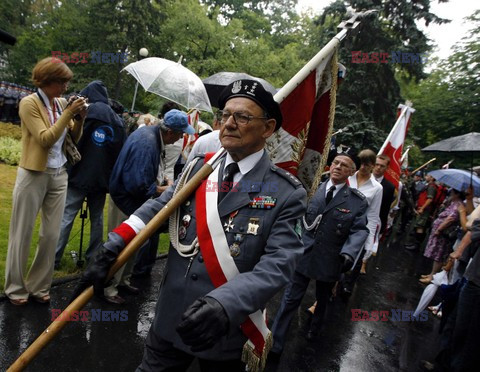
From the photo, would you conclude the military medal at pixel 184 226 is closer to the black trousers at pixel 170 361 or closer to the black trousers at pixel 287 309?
the black trousers at pixel 170 361

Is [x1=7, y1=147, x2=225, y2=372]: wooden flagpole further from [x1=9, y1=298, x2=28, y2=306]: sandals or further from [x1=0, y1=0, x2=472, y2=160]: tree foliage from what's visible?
[x1=0, y1=0, x2=472, y2=160]: tree foliage

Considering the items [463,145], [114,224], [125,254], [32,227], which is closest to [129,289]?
[114,224]

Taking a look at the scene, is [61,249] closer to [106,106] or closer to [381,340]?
[106,106]

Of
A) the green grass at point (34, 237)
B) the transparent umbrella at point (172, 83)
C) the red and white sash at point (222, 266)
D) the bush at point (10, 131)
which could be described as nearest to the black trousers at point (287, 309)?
the red and white sash at point (222, 266)

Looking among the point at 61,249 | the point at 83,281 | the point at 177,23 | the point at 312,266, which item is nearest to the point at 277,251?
the point at 83,281

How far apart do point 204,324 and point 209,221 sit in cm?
56

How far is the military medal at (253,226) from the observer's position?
1.85 metres

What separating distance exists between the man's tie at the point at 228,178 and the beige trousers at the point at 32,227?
234cm

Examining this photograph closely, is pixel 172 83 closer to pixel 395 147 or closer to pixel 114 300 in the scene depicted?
pixel 114 300

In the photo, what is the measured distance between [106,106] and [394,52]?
13711mm

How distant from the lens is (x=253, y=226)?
185cm

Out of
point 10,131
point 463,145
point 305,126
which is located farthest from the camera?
point 10,131

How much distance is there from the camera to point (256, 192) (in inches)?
75.6

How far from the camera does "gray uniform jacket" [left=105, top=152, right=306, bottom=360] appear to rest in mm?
1713
